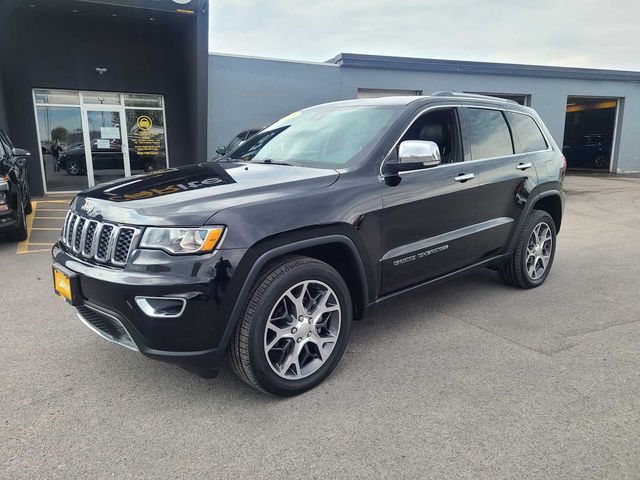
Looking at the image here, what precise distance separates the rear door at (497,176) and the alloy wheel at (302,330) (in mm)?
1777

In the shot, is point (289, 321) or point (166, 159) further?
point (166, 159)

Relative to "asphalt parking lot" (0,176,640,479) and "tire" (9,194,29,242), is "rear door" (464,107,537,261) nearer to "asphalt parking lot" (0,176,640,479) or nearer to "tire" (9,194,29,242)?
"asphalt parking lot" (0,176,640,479)

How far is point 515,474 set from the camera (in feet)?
7.51

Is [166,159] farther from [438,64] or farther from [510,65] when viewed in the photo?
[510,65]

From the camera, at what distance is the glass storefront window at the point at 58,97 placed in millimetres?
13289

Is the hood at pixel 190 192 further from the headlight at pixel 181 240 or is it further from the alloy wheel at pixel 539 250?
the alloy wheel at pixel 539 250

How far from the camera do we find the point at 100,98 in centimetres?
1389

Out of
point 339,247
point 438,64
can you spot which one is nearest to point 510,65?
point 438,64

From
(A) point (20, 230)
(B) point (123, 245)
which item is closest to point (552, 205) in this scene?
(B) point (123, 245)

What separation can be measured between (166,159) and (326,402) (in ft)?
44.3

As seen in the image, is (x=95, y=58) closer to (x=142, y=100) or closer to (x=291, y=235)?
(x=142, y=100)

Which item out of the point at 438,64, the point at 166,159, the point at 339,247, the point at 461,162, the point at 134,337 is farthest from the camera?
the point at 438,64

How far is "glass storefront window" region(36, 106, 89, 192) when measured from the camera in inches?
530

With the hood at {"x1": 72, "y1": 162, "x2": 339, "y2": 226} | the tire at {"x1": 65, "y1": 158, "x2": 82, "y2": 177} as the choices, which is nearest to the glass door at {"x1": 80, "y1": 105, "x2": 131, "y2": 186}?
the tire at {"x1": 65, "y1": 158, "x2": 82, "y2": 177}
